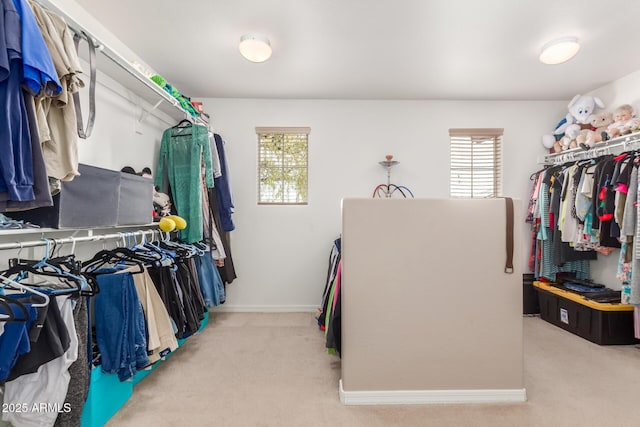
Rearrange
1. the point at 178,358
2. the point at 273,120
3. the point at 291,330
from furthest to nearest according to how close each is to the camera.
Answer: the point at 273,120
the point at 291,330
the point at 178,358

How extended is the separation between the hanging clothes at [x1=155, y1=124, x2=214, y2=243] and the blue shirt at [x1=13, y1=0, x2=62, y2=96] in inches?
65.6

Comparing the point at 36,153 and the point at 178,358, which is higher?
the point at 36,153

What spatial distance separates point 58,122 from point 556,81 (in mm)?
4049

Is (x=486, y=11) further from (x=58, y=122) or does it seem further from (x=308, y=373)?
(x=308, y=373)

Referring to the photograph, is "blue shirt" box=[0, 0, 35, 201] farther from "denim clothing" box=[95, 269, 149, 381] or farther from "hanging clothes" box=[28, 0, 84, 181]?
"denim clothing" box=[95, 269, 149, 381]

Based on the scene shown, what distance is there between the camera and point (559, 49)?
241 cm

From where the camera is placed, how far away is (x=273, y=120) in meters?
3.69

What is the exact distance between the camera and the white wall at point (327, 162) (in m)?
3.69

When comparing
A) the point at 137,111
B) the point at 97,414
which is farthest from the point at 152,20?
the point at 97,414

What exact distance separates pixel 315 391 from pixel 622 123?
354 cm

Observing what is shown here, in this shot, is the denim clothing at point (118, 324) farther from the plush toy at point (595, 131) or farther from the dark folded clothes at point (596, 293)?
the plush toy at point (595, 131)

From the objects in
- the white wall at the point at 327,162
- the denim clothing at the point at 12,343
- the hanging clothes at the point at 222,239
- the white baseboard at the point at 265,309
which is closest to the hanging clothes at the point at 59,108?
the denim clothing at the point at 12,343

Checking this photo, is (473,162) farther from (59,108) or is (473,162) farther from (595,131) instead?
(59,108)

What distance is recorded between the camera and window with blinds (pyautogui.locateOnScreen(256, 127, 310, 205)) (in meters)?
3.74
